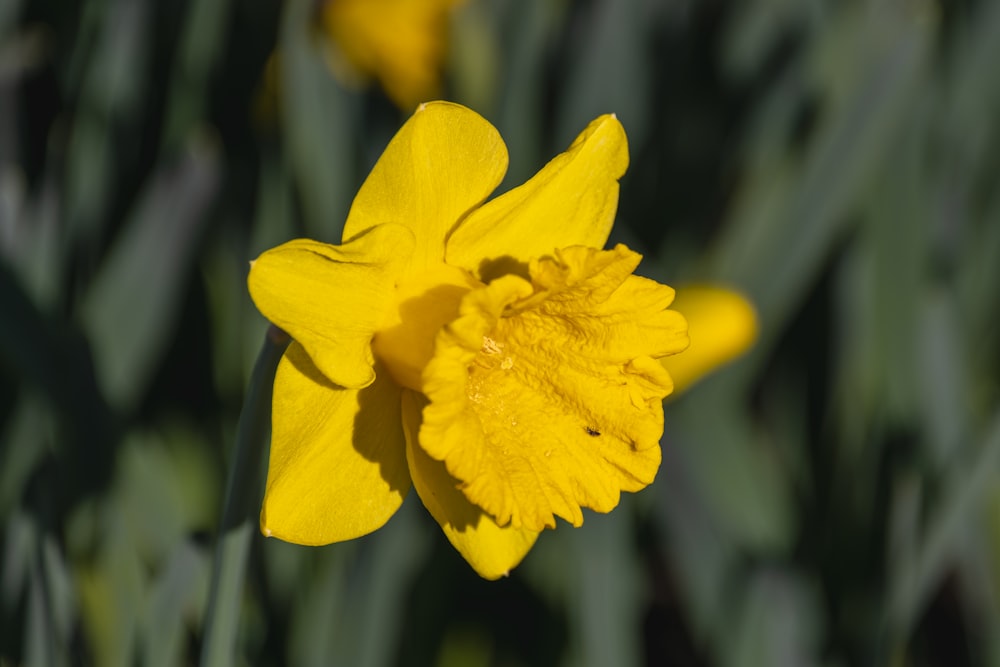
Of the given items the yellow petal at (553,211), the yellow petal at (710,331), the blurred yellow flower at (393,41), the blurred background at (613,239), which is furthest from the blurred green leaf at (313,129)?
the yellow petal at (553,211)

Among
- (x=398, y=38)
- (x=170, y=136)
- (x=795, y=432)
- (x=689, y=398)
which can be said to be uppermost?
(x=398, y=38)

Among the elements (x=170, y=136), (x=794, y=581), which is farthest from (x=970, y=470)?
(x=170, y=136)

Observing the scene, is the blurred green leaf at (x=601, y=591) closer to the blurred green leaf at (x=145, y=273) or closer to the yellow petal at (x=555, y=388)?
the yellow petal at (x=555, y=388)

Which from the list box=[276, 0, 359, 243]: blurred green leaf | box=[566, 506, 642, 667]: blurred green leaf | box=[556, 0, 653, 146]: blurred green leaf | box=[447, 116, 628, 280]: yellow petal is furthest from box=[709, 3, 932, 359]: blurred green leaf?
box=[447, 116, 628, 280]: yellow petal

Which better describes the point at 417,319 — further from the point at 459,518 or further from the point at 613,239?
the point at 613,239

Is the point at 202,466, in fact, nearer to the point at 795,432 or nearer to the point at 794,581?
the point at 794,581

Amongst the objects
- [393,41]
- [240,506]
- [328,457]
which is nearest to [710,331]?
[328,457]
